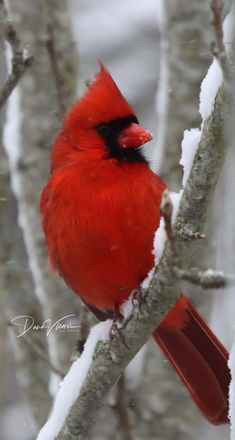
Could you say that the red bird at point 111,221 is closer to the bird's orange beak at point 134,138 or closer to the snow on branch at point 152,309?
the bird's orange beak at point 134,138

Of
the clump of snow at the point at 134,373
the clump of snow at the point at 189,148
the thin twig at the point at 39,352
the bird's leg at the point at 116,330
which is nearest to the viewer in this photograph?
the clump of snow at the point at 189,148

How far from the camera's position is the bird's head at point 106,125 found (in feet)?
9.93

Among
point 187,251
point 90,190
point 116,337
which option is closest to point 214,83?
point 187,251

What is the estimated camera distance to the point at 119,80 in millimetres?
6227

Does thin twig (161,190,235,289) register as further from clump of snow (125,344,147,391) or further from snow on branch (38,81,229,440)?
clump of snow (125,344,147,391)

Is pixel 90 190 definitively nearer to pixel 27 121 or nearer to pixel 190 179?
pixel 190 179

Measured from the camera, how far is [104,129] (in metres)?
3.11

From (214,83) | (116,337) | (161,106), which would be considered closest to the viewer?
(214,83)

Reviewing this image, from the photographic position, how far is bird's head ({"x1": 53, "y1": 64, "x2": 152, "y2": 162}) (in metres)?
3.03

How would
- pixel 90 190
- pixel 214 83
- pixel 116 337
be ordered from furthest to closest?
1. pixel 90 190
2. pixel 116 337
3. pixel 214 83

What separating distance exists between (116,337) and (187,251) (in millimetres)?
438

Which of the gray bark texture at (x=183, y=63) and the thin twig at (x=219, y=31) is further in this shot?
the gray bark texture at (x=183, y=63)

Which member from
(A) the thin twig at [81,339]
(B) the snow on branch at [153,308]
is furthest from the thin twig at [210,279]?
(A) the thin twig at [81,339]

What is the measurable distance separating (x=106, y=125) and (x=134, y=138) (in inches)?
5.3
